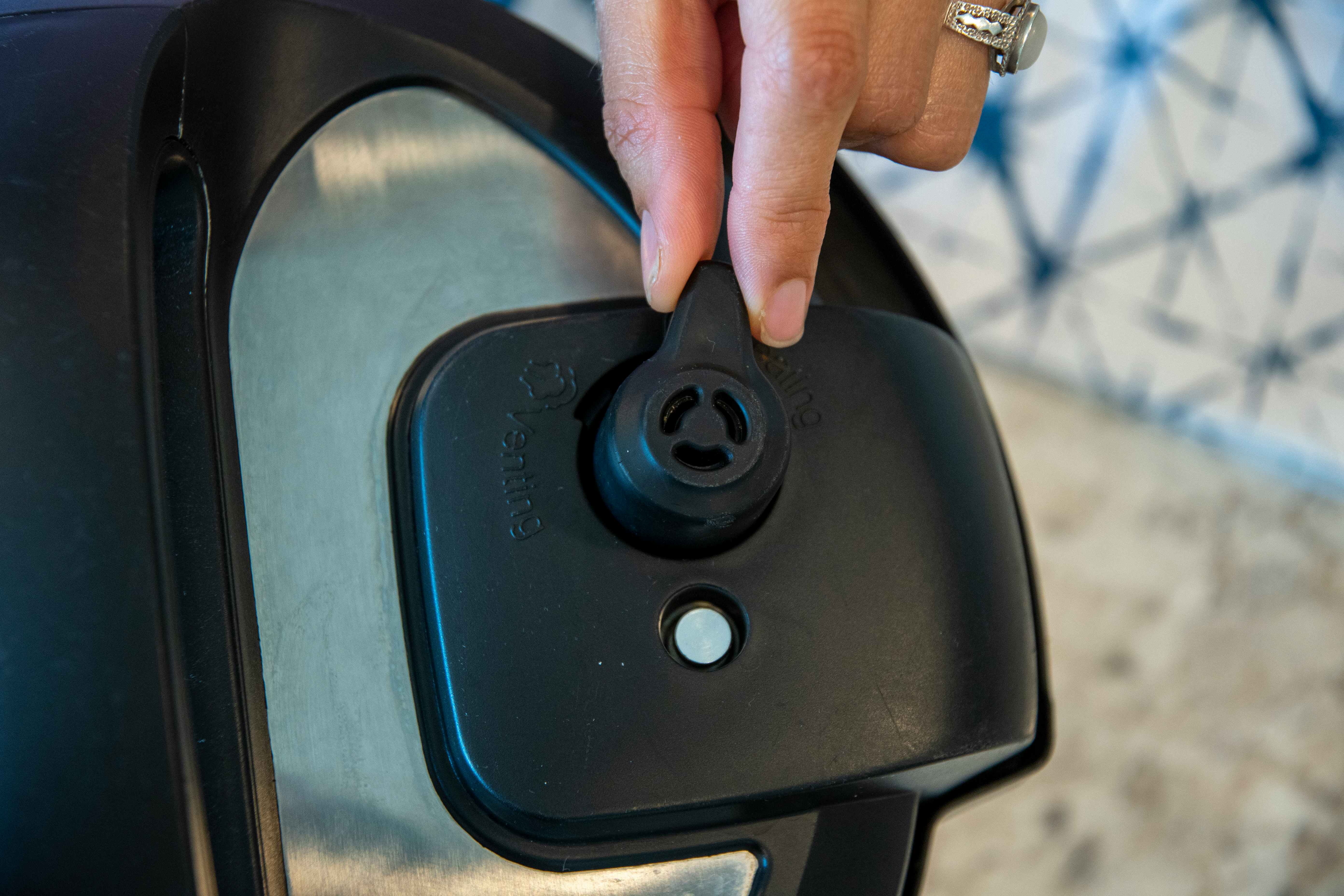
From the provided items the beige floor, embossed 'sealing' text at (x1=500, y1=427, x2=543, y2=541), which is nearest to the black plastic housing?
embossed 'sealing' text at (x1=500, y1=427, x2=543, y2=541)

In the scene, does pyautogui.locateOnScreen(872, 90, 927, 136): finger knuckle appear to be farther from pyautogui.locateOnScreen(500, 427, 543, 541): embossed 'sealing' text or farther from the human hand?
pyautogui.locateOnScreen(500, 427, 543, 541): embossed 'sealing' text

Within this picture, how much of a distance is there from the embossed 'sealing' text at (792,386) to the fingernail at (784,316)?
0.04ft

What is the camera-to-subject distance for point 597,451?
37cm

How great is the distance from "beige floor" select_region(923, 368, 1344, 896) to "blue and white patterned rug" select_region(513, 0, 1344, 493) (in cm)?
7

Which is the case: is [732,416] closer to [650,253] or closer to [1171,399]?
[650,253]

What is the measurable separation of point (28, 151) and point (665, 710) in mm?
304

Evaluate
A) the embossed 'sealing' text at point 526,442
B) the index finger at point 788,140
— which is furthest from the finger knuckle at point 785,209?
the embossed 'sealing' text at point 526,442

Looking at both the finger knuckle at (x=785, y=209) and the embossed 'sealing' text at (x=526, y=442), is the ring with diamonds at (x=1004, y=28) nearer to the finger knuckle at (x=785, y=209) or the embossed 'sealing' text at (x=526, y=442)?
the finger knuckle at (x=785, y=209)

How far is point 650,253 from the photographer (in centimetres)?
41

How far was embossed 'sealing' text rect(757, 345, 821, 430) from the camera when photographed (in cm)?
40

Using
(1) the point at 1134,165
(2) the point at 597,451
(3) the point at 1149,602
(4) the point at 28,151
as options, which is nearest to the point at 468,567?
(2) the point at 597,451

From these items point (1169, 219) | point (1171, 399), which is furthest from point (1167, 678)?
point (1169, 219)

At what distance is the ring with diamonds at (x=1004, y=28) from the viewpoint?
49cm

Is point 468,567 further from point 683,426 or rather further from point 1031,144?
point 1031,144
